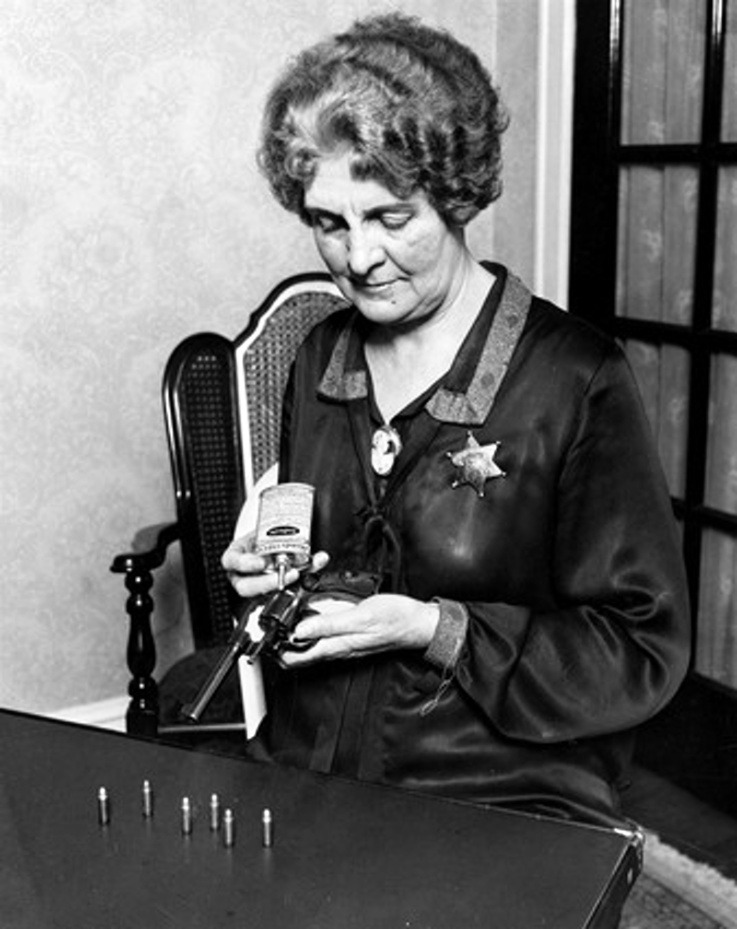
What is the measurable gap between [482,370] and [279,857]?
0.64m

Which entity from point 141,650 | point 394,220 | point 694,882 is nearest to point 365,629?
point 394,220

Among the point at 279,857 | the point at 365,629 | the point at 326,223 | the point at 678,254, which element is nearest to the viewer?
the point at 279,857

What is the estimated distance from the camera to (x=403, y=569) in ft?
5.49

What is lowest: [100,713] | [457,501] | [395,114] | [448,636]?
[100,713]

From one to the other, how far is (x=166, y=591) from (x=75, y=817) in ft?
6.19

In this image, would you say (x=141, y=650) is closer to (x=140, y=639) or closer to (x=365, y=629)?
(x=140, y=639)

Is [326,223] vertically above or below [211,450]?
above

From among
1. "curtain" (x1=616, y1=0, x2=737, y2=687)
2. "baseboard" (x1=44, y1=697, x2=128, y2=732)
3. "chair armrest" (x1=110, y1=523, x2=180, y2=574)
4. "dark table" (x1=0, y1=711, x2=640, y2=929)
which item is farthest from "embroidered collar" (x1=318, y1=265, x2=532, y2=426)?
"baseboard" (x1=44, y1=697, x2=128, y2=732)

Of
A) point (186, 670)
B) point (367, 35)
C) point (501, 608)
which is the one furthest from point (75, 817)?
point (186, 670)

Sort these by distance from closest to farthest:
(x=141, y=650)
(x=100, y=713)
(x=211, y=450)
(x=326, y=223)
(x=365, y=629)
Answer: (x=365, y=629) < (x=326, y=223) < (x=141, y=650) < (x=211, y=450) < (x=100, y=713)

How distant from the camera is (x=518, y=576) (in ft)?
5.40

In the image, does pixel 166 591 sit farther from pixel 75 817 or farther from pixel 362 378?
pixel 75 817

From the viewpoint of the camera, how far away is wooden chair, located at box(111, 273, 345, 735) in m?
2.43

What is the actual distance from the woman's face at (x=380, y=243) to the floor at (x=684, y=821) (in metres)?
1.67
